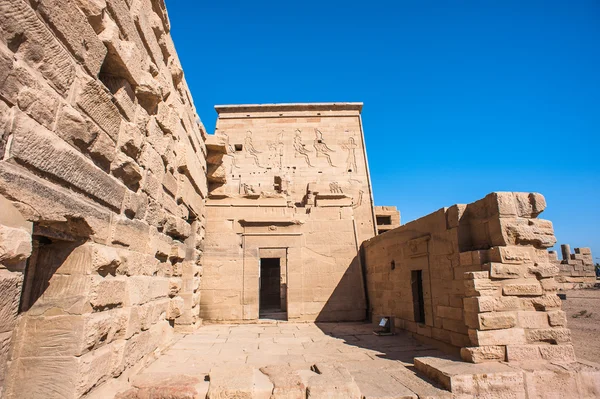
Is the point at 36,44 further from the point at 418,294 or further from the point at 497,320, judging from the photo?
the point at 418,294

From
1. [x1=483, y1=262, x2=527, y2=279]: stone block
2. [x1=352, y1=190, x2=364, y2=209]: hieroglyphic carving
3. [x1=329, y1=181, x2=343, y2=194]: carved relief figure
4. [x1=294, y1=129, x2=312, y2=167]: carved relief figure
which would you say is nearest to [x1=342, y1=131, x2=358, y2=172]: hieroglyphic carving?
[x1=329, y1=181, x2=343, y2=194]: carved relief figure

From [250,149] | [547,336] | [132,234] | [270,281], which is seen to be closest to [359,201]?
[250,149]

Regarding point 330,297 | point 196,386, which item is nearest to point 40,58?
point 196,386

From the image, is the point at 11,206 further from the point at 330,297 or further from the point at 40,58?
the point at 330,297

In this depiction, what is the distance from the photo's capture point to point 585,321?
26.1 feet

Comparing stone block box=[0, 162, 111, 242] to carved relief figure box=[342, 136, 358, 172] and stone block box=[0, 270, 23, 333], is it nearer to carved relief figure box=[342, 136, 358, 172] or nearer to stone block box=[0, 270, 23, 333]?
stone block box=[0, 270, 23, 333]

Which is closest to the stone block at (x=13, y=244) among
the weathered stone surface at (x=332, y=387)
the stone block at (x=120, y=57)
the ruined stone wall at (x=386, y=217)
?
the stone block at (x=120, y=57)

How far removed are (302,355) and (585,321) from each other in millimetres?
7667

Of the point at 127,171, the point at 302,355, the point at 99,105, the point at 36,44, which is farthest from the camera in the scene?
the point at 302,355

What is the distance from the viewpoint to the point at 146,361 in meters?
3.77

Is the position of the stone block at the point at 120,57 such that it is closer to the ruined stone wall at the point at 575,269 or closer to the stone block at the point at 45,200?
the stone block at the point at 45,200

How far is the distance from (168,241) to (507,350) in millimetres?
4540

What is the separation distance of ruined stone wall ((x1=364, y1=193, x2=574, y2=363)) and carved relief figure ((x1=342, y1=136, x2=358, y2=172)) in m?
6.68

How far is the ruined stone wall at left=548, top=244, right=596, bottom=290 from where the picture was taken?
14.8 m
